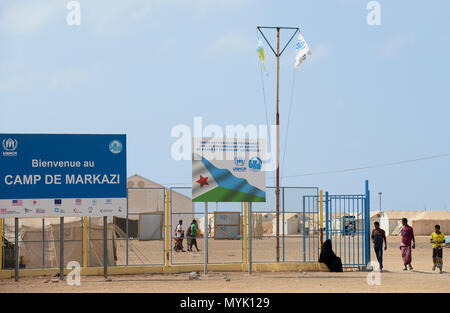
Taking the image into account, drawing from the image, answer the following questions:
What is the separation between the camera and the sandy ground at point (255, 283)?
1688cm

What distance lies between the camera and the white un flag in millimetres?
33562

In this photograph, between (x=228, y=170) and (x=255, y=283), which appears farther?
(x=228, y=170)

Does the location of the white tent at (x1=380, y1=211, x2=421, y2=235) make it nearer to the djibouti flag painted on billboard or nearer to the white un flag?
the white un flag

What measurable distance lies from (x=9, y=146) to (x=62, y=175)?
1.71m

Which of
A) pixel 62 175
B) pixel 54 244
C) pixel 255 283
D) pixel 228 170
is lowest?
pixel 255 283

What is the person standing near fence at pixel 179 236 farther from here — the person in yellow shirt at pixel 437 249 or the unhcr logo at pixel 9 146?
the unhcr logo at pixel 9 146

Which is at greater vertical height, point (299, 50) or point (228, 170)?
point (299, 50)

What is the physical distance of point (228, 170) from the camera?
20.8m

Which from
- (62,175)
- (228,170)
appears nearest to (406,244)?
(228,170)

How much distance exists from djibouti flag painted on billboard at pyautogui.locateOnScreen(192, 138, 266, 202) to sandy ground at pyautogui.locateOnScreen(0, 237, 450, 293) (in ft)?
8.31

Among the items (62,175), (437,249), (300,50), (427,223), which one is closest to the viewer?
(62,175)

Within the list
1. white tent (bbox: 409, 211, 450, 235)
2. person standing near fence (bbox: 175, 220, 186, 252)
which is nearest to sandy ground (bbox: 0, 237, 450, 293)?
person standing near fence (bbox: 175, 220, 186, 252)

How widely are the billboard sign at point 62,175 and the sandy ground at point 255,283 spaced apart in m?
2.09

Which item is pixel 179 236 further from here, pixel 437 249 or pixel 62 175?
pixel 62 175
